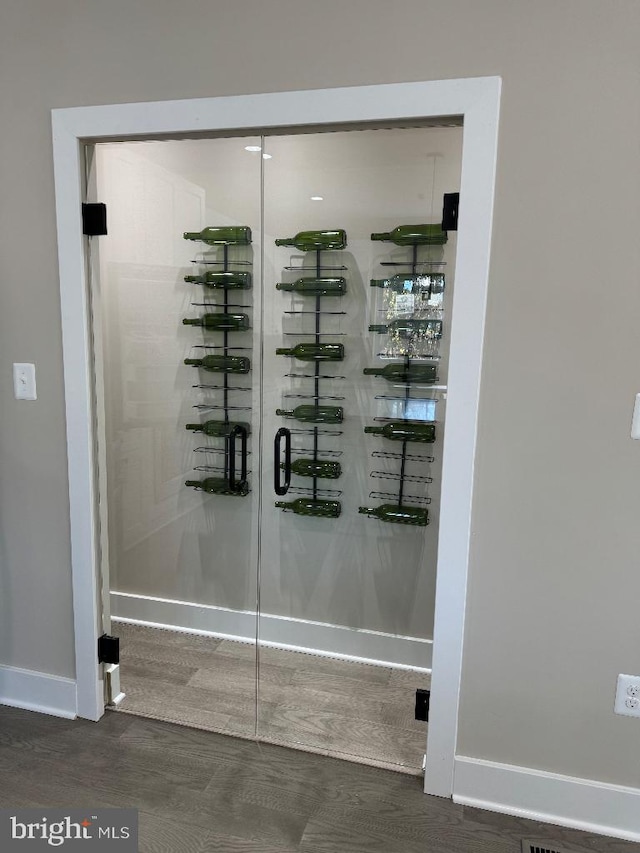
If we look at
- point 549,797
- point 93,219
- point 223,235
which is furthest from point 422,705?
point 93,219

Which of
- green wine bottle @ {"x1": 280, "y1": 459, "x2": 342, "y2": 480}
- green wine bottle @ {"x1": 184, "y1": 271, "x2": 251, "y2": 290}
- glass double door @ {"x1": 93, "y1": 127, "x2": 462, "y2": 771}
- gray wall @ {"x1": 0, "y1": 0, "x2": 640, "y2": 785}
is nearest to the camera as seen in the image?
gray wall @ {"x1": 0, "y1": 0, "x2": 640, "y2": 785}

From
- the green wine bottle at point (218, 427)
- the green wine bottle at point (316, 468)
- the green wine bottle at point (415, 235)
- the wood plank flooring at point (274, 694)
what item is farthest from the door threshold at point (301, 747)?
the green wine bottle at point (415, 235)

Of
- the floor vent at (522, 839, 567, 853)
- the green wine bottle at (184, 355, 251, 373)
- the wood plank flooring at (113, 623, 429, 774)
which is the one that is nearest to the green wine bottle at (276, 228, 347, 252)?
the green wine bottle at (184, 355, 251, 373)

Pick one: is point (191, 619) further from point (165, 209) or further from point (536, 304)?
point (536, 304)

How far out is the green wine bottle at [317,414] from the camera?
211 centimetres

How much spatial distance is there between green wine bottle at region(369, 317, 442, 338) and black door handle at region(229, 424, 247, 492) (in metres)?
0.59

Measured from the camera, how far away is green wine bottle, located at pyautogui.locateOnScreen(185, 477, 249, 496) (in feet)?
7.13

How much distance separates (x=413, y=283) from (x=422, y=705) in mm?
1400

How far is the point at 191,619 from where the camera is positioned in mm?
2354

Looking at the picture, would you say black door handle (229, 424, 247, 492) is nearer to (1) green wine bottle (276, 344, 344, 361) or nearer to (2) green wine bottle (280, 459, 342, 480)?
(2) green wine bottle (280, 459, 342, 480)

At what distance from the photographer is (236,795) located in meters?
1.86

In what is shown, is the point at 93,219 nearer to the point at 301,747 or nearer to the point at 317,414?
the point at 317,414

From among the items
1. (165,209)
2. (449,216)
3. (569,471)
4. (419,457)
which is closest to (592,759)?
(569,471)

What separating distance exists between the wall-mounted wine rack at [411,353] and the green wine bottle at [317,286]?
0.12 meters
